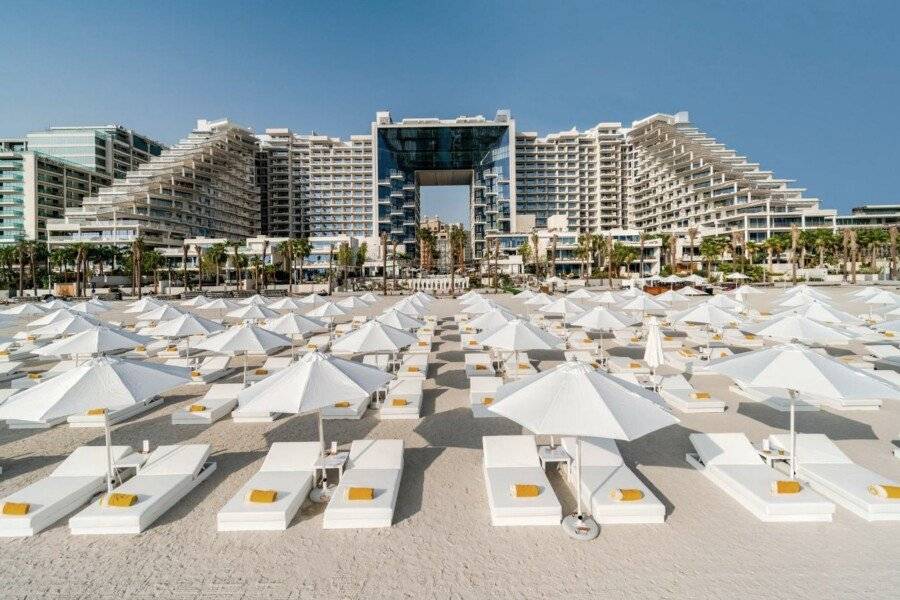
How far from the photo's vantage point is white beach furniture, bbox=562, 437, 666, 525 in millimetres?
6195

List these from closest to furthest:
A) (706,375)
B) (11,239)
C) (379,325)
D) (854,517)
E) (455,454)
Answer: (854,517) < (455,454) < (379,325) < (706,375) < (11,239)

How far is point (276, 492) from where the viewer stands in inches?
254

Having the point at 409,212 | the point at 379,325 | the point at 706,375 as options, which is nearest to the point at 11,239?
the point at 409,212

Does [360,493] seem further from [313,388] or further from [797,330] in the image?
[797,330]

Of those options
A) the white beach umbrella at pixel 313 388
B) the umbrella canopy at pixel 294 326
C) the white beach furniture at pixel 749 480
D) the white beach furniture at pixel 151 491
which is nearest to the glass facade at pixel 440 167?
the umbrella canopy at pixel 294 326

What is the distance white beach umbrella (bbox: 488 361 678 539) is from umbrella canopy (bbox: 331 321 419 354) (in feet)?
18.4

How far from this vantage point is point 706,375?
14203 millimetres

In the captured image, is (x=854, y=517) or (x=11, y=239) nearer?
(x=854, y=517)

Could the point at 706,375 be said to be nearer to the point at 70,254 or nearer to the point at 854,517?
the point at 854,517

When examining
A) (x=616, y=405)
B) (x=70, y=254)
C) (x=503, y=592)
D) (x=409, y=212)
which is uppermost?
(x=409, y=212)

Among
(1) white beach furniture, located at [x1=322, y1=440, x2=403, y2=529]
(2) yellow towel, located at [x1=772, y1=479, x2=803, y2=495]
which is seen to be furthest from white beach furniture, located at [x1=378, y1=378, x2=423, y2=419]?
(2) yellow towel, located at [x1=772, y1=479, x2=803, y2=495]

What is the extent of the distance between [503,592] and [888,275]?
278 ft

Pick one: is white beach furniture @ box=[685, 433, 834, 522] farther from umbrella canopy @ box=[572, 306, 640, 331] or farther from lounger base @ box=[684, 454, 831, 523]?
umbrella canopy @ box=[572, 306, 640, 331]

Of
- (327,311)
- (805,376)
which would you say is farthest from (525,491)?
(327,311)
